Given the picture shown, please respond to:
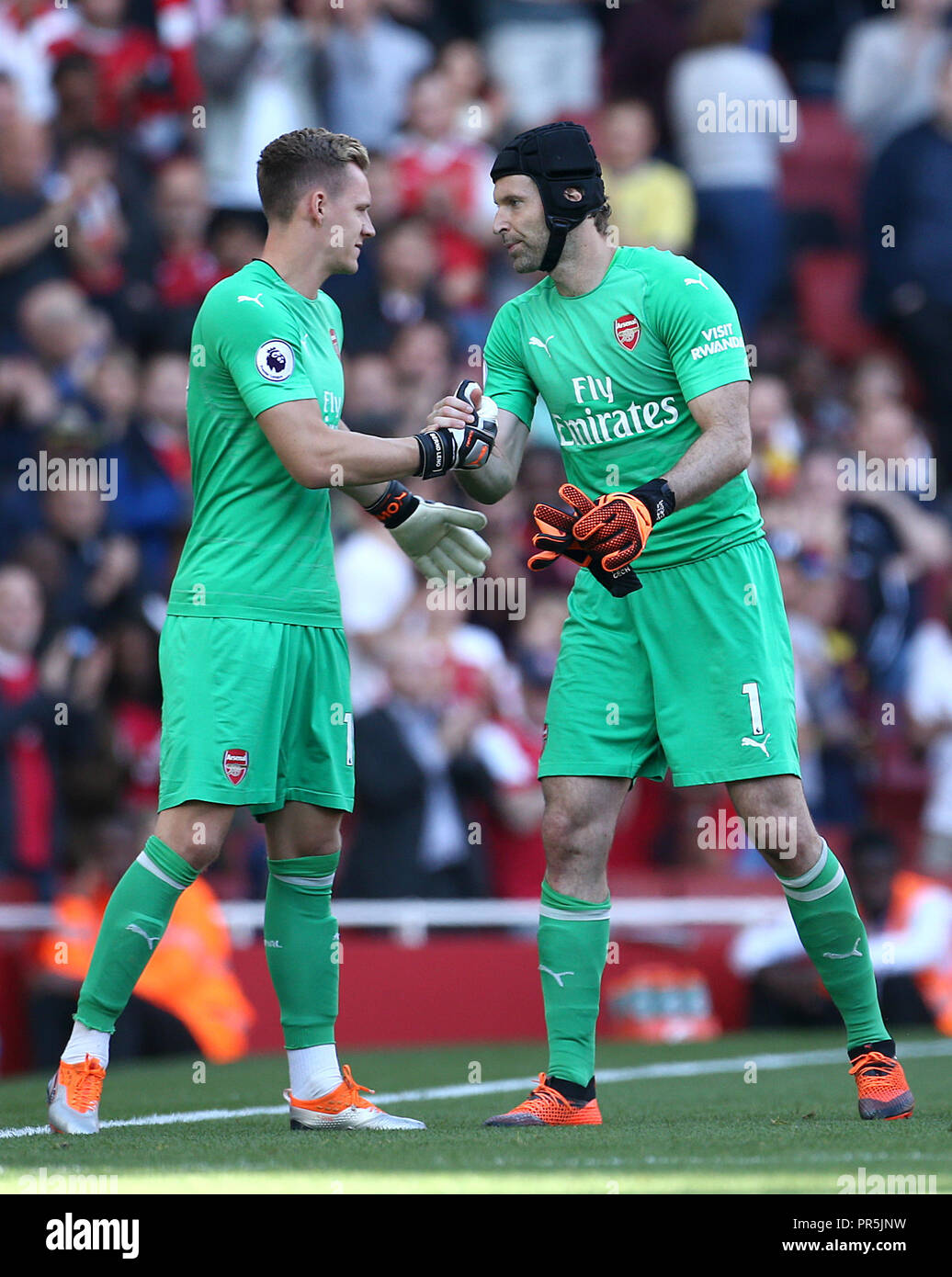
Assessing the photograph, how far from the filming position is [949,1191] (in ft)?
12.1

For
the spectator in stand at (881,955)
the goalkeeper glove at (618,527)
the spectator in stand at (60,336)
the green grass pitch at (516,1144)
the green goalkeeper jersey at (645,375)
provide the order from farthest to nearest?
the spectator in stand at (60,336)
the spectator in stand at (881,955)
the green goalkeeper jersey at (645,375)
the goalkeeper glove at (618,527)
the green grass pitch at (516,1144)

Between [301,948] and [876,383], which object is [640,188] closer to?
[876,383]

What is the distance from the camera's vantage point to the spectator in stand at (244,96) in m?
11.1

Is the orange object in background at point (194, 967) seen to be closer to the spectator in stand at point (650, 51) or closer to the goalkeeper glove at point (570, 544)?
the goalkeeper glove at point (570, 544)

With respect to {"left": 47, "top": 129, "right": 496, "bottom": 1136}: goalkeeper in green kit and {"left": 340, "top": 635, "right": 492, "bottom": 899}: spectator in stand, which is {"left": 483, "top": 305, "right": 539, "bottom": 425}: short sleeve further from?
{"left": 340, "top": 635, "right": 492, "bottom": 899}: spectator in stand

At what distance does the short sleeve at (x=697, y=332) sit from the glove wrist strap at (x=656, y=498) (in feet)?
1.04

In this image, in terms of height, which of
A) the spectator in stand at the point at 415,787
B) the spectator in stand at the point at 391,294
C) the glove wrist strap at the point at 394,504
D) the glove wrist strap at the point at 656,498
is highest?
the spectator in stand at the point at 391,294

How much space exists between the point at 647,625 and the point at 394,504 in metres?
0.72

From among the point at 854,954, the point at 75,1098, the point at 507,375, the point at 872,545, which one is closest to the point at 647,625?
the point at 507,375

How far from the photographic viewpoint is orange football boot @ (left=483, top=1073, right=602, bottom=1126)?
4922 millimetres

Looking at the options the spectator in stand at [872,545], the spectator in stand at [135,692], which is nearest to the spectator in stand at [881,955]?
the spectator in stand at [872,545]

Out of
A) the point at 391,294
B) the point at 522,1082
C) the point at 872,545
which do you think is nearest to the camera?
the point at 522,1082

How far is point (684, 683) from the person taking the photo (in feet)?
16.8

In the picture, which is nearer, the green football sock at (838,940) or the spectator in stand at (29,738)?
the green football sock at (838,940)
